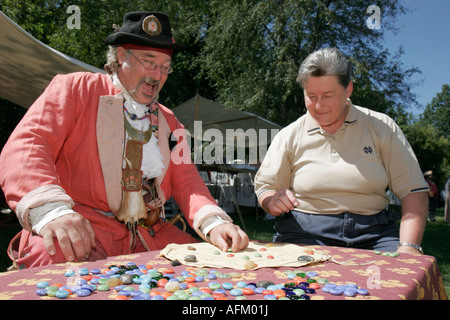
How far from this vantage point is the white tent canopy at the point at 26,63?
437cm

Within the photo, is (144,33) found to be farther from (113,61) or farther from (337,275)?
(337,275)

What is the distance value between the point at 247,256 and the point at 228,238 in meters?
0.22

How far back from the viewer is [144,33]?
188cm

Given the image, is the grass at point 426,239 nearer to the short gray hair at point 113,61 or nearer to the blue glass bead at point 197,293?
the short gray hair at point 113,61

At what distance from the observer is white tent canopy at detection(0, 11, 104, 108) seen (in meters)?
4.37

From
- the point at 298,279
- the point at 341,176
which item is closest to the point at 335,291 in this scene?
the point at 298,279

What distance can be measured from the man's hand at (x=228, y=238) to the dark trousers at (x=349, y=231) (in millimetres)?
542

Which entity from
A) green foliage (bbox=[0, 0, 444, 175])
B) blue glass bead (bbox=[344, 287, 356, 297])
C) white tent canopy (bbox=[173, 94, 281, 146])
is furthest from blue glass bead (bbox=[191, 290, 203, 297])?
green foliage (bbox=[0, 0, 444, 175])

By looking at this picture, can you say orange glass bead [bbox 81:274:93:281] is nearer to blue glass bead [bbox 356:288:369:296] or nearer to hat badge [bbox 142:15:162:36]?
blue glass bead [bbox 356:288:369:296]

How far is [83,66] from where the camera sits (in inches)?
202

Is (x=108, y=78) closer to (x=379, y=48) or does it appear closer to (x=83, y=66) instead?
(x=83, y=66)

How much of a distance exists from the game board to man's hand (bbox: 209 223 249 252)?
2 centimetres

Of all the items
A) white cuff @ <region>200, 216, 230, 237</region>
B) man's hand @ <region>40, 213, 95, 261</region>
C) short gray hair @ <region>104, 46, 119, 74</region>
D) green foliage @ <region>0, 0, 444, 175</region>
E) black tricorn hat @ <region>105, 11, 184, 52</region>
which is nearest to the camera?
man's hand @ <region>40, 213, 95, 261</region>

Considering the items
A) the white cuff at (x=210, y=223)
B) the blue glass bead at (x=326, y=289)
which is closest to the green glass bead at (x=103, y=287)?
the blue glass bead at (x=326, y=289)
